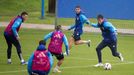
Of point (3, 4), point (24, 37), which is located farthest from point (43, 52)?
point (3, 4)

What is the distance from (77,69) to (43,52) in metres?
5.87

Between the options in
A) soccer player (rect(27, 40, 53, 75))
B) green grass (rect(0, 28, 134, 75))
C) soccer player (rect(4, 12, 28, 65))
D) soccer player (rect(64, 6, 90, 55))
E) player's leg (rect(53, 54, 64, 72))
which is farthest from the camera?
soccer player (rect(64, 6, 90, 55))

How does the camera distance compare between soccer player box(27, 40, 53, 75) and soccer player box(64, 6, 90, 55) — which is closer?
soccer player box(27, 40, 53, 75)

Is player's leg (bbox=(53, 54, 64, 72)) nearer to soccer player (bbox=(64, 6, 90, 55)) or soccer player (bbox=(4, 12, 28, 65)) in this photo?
Answer: soccer player (bbox=(4, 12, 28, 65))

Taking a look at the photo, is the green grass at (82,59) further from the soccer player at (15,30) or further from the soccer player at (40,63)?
the soccer player at (40,63)

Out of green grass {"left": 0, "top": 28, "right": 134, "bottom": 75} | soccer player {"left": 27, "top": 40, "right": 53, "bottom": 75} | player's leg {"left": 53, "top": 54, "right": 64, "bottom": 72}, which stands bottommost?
green grass {"left": 0, "top": 28, "right": 134, "bottom": 75}

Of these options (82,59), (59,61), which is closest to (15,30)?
(59,61)

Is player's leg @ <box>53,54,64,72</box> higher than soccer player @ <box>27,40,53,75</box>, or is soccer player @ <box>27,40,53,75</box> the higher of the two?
soccer player @ <box>27,40,53,75</box>

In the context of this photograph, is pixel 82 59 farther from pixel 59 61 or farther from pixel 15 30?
pixel 59 61

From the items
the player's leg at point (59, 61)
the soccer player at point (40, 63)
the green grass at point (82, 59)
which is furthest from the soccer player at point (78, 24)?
the soccer player at point (40, 63)

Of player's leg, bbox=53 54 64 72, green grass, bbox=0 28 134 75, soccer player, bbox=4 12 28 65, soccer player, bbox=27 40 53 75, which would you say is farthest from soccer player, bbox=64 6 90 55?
soccer player, bbox=27 40 53 75

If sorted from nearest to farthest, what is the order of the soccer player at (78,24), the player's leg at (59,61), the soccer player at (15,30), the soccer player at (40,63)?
the soccer player at (40,63) < the player's leg at (59,61) < the soccer player at (15,30) < the soccer player at (78,24)

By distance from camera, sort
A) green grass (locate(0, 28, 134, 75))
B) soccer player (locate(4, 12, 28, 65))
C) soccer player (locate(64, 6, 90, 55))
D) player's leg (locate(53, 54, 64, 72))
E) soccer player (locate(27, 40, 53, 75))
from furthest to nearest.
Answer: soccer player (locate(64, 6, 90, 55)) < soccer player (locate(4, 12, 28, 65)) < green grass (locate(0, 28, 134, 75)) < player's leg (locate(53, 54, 64, 72)) < soccer player (locate(27, 40, 53, 75))

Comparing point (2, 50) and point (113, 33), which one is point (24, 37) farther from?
point (113, 33)
